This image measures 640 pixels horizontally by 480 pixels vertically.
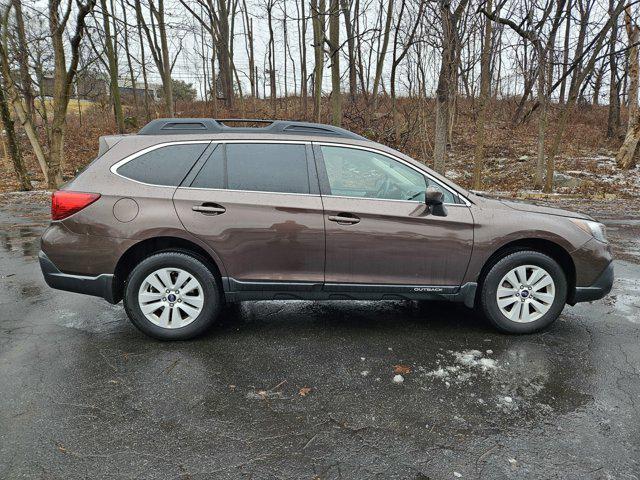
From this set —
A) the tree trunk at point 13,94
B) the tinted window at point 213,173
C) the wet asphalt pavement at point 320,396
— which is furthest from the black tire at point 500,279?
the tree trunk at point 13,94

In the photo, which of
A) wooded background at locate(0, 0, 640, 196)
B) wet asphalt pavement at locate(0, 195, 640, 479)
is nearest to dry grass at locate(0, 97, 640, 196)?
wooded background at locate(0, 0, 640, 196)

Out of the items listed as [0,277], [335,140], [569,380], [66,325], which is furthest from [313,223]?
[0,277]

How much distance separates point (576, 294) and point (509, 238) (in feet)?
2.67

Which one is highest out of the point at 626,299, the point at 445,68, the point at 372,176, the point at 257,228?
the point at 445,68

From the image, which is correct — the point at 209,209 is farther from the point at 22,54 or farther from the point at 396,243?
the point at 22,54

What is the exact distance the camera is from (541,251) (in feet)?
13.0

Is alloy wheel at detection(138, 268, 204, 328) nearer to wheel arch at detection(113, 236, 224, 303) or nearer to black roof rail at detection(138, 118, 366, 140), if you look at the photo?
wheel arch at detection(113, 236, 224, 303)

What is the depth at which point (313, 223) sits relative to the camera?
371 centimetres

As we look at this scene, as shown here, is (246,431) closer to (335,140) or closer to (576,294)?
(335,140)

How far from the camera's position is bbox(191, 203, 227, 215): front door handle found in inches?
144

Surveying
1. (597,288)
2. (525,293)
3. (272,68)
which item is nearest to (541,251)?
(525,293)

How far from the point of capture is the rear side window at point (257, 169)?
3.79 m

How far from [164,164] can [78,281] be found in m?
1.22

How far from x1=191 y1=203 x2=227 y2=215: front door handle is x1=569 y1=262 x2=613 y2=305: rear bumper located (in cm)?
321
